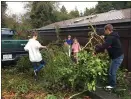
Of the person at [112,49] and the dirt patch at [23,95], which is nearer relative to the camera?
the person at [112,49]

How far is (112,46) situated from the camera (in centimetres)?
605

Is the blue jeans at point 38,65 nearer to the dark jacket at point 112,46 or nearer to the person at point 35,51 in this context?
the person at point 35,51

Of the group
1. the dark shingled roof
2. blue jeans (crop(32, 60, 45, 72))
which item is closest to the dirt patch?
blue jeans (crop(32, 60, 45, 72))

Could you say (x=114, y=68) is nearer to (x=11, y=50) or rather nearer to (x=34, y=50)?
(x=34, y=50)

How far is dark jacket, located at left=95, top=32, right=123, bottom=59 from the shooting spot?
5902 millimetres

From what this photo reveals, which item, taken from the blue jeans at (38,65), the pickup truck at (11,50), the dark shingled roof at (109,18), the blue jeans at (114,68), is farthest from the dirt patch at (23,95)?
the pickup truck at (11,50)

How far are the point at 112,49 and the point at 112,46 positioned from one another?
11cm

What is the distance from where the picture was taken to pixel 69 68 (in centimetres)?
625

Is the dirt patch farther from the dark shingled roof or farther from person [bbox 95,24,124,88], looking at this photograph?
the dark shingled roof

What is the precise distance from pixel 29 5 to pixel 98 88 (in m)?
36.5

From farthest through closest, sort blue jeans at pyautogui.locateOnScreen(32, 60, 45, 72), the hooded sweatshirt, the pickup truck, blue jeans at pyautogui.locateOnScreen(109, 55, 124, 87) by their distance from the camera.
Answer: the pickup truck, blue jeans at pyautogui.locateOnScreen(32, 60, 45, 72), the hooded sweatshirt, blue jeans at pyautogui.locateOnScreen(109, 55, 124, 87)

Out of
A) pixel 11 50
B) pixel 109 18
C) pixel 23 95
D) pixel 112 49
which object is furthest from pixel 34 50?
pixel 109 18

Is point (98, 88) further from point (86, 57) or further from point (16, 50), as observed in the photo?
point (16, 50)

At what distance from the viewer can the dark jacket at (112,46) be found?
5.90m
